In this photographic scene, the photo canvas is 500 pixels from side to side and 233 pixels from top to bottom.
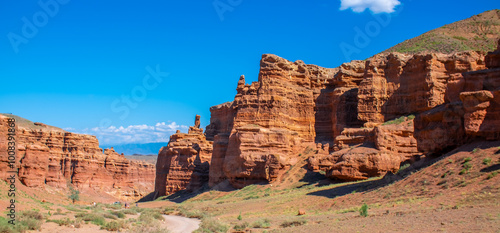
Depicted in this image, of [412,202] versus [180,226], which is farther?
[180,226]

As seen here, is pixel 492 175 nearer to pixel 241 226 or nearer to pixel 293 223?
pixel 293 223

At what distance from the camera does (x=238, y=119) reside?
2077 inches

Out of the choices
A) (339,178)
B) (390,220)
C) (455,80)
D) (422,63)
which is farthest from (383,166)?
(390,220)

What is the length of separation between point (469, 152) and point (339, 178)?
41.0 ft

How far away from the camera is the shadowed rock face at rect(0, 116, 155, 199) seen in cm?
7356

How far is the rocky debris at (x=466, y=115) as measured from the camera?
26047 mm

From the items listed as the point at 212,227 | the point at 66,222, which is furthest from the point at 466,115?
the point at 66,222

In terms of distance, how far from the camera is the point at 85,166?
8238 cm

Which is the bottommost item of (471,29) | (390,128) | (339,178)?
(339,178)

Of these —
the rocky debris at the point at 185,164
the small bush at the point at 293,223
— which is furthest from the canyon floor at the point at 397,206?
the rocky debris at the point at 185,164

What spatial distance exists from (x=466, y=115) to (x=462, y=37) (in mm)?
51487

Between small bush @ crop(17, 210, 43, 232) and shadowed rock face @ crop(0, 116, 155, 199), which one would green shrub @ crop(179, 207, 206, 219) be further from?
shadowed rock face @ crop(0, 116, 155, 199)

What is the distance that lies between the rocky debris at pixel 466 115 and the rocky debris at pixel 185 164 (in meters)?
33.7

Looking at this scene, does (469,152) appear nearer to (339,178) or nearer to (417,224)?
(417,224)
